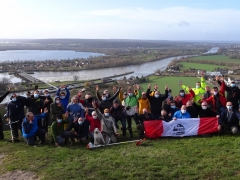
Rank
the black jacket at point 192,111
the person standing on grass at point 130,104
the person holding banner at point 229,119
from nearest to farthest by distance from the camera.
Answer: the person holding banner at point 229,119 → the black jacket at point 192,111 → the person standing on grass at point 130,104

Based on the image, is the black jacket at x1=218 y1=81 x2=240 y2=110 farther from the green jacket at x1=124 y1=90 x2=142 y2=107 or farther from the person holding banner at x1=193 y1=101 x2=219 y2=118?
the green jacket at x1=124 y1=90 x2=142 y2=107

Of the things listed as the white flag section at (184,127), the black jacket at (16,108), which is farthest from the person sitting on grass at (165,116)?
the black jacket at (16,108)

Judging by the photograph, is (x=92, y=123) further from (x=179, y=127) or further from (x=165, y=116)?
(x=179, y=127)

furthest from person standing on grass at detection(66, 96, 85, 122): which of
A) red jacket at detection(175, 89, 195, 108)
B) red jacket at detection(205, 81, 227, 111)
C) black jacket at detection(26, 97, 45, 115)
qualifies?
red jacket at detection(205, 81, 227, 111)

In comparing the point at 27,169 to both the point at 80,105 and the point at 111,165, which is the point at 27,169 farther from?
the point at 80,105

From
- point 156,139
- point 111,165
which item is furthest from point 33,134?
point 156,139

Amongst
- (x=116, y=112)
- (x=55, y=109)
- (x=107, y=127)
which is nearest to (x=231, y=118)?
(x=116, y=112)

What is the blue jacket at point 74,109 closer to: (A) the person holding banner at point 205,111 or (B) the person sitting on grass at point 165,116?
(B) the person sitting on grass at point 165,116
